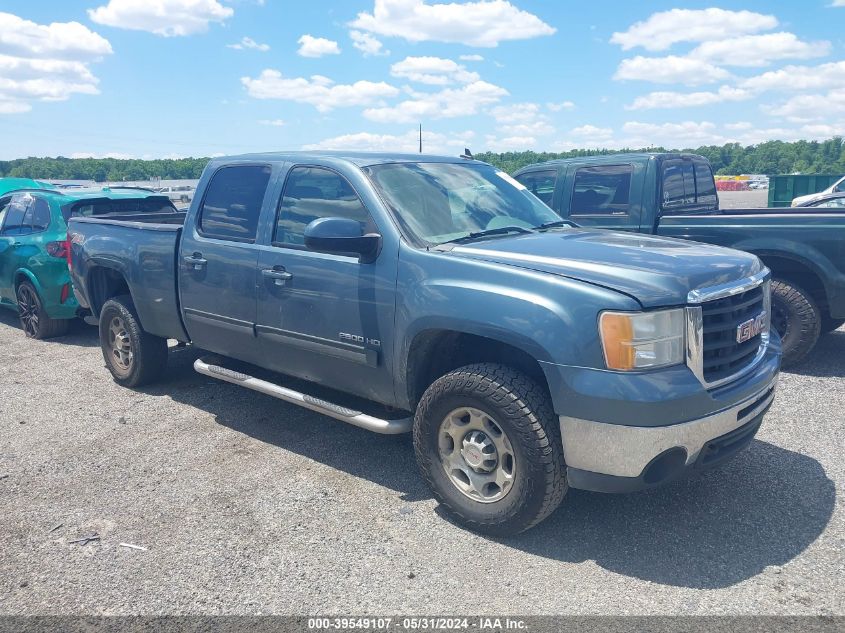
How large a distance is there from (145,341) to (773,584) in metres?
4.97

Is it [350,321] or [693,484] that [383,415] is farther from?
[693,484]

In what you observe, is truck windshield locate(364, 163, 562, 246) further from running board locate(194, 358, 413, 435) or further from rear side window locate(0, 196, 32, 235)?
rear side window locate(0, 196, 32, 235)

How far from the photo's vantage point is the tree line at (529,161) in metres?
46.2

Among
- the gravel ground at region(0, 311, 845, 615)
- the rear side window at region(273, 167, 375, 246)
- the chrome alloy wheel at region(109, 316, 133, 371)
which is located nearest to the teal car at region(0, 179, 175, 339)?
the chrome alloy wheel at region(109, 316, 133, 371)

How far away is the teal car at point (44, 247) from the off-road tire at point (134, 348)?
206 cm

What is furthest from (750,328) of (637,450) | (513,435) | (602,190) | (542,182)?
→ (542,182)

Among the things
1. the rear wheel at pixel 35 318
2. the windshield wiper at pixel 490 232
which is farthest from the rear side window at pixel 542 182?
the rear wheel at pixel 35 318

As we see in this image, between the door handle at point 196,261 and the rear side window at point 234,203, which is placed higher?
the rear side window at point 234,203

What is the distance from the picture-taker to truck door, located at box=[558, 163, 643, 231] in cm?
700

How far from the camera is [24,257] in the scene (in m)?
8.21

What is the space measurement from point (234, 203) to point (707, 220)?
14.1 ft

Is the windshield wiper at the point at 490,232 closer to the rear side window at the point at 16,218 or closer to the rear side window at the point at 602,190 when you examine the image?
the rear side window at the point at 602,190

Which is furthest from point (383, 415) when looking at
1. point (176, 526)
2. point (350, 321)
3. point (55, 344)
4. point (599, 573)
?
point (55, 344)

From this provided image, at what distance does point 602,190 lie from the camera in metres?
7.27
